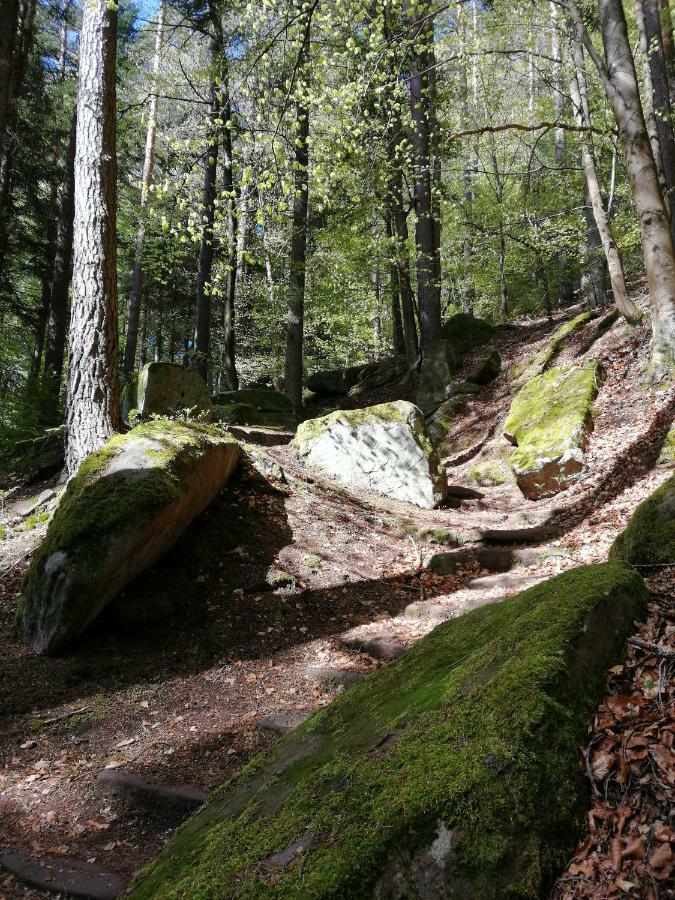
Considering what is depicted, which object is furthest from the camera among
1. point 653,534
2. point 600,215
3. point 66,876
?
point 600,215

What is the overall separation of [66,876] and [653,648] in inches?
117

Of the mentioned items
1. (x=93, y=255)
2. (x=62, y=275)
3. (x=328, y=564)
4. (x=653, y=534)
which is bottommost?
(x=328, y=564)

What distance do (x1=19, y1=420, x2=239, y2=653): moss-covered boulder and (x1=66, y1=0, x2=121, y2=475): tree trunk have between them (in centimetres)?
89

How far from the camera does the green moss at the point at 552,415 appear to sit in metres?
9.28

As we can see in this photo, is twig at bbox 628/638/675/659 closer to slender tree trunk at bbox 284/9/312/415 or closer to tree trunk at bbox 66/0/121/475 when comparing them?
tree trunk at bbox 66/0/121/475

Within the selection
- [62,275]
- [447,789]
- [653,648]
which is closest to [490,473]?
[653,648]

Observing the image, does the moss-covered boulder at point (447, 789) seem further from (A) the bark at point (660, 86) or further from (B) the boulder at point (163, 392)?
(A) the bark at point (660, 86)

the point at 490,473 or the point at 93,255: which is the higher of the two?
the point at 93,255

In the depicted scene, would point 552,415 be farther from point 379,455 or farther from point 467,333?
point 467,333

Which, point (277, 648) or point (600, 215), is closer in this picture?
point (277, 648)

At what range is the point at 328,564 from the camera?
260 inches

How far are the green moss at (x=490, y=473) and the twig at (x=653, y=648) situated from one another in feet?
29.1

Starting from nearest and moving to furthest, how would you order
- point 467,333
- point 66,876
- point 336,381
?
1. point 66,876
2. point 467,333
3. point 336,381

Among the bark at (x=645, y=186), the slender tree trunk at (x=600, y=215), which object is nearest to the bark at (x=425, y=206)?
the slender tree trunk at (x=600, y=215)
